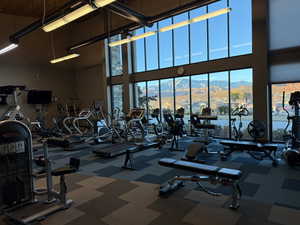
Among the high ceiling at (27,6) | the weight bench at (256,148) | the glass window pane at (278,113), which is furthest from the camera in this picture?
the high ceiling at (27,6)

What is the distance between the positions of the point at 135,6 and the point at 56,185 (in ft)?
29.0

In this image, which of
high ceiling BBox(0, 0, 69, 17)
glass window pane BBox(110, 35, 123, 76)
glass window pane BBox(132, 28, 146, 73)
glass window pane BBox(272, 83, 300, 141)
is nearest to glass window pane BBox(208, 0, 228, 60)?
glass window pane BBox(272, 83, 300, 141)

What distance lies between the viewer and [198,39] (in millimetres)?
8695

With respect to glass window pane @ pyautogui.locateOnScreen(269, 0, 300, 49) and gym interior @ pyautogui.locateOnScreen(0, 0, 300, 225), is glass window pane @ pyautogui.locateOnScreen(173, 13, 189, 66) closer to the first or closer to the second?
gym interior @ pyautogui.locateOnScreen(0, 0, 300, 225)

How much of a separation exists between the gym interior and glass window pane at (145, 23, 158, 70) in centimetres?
7

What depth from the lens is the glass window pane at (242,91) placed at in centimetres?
748

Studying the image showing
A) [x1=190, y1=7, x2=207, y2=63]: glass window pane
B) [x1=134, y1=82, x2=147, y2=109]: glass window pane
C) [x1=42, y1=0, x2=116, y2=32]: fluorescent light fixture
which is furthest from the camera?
[x1=134, y1=82, x2=147, y2=109]: glass window pane

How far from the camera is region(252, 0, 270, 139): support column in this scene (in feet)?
22.2

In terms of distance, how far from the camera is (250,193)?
347 cm

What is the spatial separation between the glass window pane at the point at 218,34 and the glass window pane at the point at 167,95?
2263 millimetres

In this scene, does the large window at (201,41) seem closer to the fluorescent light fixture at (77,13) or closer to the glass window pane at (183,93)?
the glass window pane at (183,93)

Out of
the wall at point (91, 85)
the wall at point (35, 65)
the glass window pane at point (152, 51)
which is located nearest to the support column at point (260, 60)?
the glass window pane at point (152, 51)

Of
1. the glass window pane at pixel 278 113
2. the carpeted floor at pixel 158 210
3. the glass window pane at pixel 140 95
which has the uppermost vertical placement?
the glass window pane at pixel 140 95

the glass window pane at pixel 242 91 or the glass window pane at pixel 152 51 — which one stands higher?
the glass window pane at pixel 152 51
